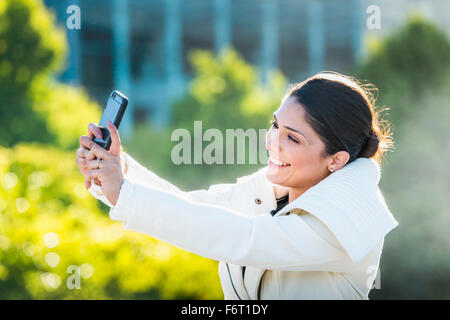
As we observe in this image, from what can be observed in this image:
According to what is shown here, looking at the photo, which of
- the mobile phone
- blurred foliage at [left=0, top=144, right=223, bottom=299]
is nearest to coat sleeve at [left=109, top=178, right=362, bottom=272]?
the mobile phone

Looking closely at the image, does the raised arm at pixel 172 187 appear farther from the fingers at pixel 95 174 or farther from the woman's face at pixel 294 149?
the fingers at pixel 95 174

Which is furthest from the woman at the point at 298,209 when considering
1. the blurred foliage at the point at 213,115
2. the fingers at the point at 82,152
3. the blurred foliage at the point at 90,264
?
the blurred foliage at the point at 213,115

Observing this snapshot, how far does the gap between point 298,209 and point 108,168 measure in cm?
61

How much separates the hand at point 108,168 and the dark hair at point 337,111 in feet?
2.15

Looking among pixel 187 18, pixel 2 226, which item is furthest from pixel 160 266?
pixel 187 18

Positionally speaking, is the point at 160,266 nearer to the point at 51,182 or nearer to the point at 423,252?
the point at 51,182

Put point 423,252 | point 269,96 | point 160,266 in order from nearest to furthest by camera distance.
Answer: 1. point 160,266
2. point 423,252
3. point 269,96

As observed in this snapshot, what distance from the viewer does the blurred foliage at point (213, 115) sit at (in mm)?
6867

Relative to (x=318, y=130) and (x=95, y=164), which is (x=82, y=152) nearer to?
(x=95, y=164)

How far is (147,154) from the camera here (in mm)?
7879

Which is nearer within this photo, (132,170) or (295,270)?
(295,270)

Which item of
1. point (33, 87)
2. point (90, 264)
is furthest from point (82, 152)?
point (33, 87)
